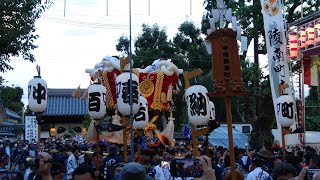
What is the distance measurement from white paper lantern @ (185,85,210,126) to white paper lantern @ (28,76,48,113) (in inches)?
135

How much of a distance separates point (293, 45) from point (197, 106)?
385 inches

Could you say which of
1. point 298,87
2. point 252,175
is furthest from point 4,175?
point 298,87

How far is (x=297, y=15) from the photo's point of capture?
21359 millimetres

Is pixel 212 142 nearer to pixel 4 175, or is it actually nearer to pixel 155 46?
pixel 155 46

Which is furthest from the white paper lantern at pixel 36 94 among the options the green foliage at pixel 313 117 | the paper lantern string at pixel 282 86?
the green foliage at pixel 313 117

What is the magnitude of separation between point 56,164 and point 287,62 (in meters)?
13.6

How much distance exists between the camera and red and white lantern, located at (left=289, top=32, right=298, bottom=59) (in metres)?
19.9

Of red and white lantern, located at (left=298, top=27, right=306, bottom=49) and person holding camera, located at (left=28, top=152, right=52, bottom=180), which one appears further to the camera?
red and white lantern, located at (left=298, top=27, right=306, bottom=49)

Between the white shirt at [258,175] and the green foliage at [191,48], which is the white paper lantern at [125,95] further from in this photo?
the green foliage at [191,48]

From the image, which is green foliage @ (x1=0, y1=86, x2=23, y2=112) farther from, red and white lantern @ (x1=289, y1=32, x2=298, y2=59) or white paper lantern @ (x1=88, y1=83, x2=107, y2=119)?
red and white lantern @ (x1=289, y1=32, x2=298, y2=59)

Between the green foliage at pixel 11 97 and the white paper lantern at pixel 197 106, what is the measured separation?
1325 centimetres

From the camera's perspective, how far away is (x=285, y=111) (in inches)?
550

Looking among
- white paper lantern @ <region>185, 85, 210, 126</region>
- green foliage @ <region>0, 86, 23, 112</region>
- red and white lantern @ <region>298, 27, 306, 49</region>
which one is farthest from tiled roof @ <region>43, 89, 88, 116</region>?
white paper lantern @ <region>185, 85, 210, 126</region>

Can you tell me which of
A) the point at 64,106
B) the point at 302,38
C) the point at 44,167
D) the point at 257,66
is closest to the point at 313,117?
the point at 302,38
